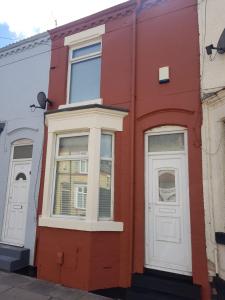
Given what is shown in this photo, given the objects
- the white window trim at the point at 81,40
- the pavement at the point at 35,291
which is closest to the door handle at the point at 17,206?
the pavement at the point at 35,291

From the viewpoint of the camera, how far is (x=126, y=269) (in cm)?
548

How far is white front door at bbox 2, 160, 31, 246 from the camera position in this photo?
23.6 ft

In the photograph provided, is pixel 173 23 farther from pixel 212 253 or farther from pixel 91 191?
pixel 212 253

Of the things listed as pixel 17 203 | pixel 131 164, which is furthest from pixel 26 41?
pixel 131 164

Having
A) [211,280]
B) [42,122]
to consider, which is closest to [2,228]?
[42,122]

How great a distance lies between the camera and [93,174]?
5.81 metres

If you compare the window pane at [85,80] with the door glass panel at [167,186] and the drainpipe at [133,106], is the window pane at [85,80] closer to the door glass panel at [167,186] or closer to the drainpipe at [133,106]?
the drainpipe at [133,106]

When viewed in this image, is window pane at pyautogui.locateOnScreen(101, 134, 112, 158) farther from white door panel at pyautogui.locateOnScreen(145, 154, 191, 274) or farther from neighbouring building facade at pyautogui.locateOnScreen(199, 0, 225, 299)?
neighbouring building facade at pyautogui.locateOnScreen(199, 0, 225, 299)

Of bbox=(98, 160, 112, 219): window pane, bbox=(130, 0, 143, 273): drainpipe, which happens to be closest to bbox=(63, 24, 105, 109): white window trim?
bbox=(130, 0, 143, 273): drainpipe

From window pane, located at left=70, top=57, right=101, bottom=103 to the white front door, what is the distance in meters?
2.21

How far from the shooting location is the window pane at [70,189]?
19.7ft

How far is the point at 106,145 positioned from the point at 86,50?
2.79 m

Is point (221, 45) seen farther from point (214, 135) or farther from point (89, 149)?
point (89, 149)

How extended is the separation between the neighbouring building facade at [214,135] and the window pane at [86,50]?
8.61 ft
